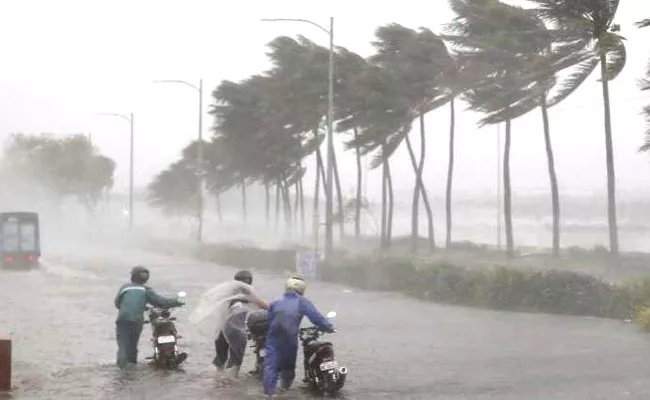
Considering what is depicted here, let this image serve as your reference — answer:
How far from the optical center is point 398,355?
15.4 metres

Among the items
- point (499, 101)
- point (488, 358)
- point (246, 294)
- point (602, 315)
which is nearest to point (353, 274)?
point (499, 101)

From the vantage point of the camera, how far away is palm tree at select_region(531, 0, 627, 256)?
27531mm

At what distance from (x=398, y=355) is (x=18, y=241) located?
110 ft

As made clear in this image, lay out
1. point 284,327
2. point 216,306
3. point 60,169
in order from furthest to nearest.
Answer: point 60,169, point 216,306, point 284,327

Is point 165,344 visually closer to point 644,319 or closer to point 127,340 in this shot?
point 127,340

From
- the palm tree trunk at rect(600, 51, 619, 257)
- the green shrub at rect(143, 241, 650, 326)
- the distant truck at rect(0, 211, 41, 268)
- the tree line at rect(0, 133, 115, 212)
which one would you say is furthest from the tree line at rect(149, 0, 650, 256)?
the tree line at rect(0, 133, 115, 212)

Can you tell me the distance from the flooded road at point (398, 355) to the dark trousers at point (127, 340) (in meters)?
0.21

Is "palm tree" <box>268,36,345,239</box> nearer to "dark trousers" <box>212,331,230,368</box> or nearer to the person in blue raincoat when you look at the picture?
"dark trousers" <box>212,331,230,368</box>

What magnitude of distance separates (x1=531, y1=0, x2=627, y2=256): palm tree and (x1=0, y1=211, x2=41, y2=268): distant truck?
88.2 feet

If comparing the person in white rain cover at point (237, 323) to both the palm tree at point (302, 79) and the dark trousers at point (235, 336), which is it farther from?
the palm tree at point (302, 79)

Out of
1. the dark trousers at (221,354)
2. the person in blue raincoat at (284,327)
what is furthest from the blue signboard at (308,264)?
the person in blue raincoat at (284,327)

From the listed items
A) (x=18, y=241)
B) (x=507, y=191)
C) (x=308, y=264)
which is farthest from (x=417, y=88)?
(x=18, y=241)

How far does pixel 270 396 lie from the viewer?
430 inches

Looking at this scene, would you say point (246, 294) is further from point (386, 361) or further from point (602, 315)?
point (602, 315)
